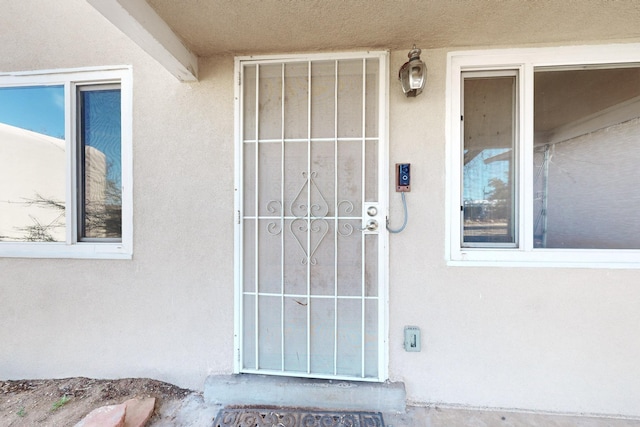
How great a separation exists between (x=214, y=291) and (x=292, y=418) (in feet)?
3.35

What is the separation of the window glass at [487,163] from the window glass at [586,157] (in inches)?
7.4

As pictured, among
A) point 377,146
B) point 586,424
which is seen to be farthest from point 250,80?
point 586,424

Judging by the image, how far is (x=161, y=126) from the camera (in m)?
1.90

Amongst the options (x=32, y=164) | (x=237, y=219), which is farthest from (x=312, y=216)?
(x=32, y=164)

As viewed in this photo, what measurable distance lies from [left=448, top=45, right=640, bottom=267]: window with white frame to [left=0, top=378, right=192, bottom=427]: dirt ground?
2.44 meters

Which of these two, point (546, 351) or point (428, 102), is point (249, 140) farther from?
point (546, 351)

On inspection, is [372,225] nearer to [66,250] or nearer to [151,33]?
[151,33]

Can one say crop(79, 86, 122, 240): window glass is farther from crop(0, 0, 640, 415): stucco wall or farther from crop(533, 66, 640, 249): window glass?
crop(533, 66, 640, 249): window glass

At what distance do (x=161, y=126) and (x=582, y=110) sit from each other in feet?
10.2

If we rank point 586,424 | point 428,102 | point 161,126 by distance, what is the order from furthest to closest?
point 161,126, point 428,102, point 586,424

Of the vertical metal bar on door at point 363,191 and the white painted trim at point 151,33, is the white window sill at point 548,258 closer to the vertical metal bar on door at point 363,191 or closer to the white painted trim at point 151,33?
the vertical metal bar on door at point 363,191

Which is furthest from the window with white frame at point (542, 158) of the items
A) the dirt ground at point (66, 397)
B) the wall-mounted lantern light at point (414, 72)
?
the dirt ground at point (66, 397)

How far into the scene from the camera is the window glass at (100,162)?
78.4 inches

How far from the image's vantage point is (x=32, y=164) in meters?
2.04
